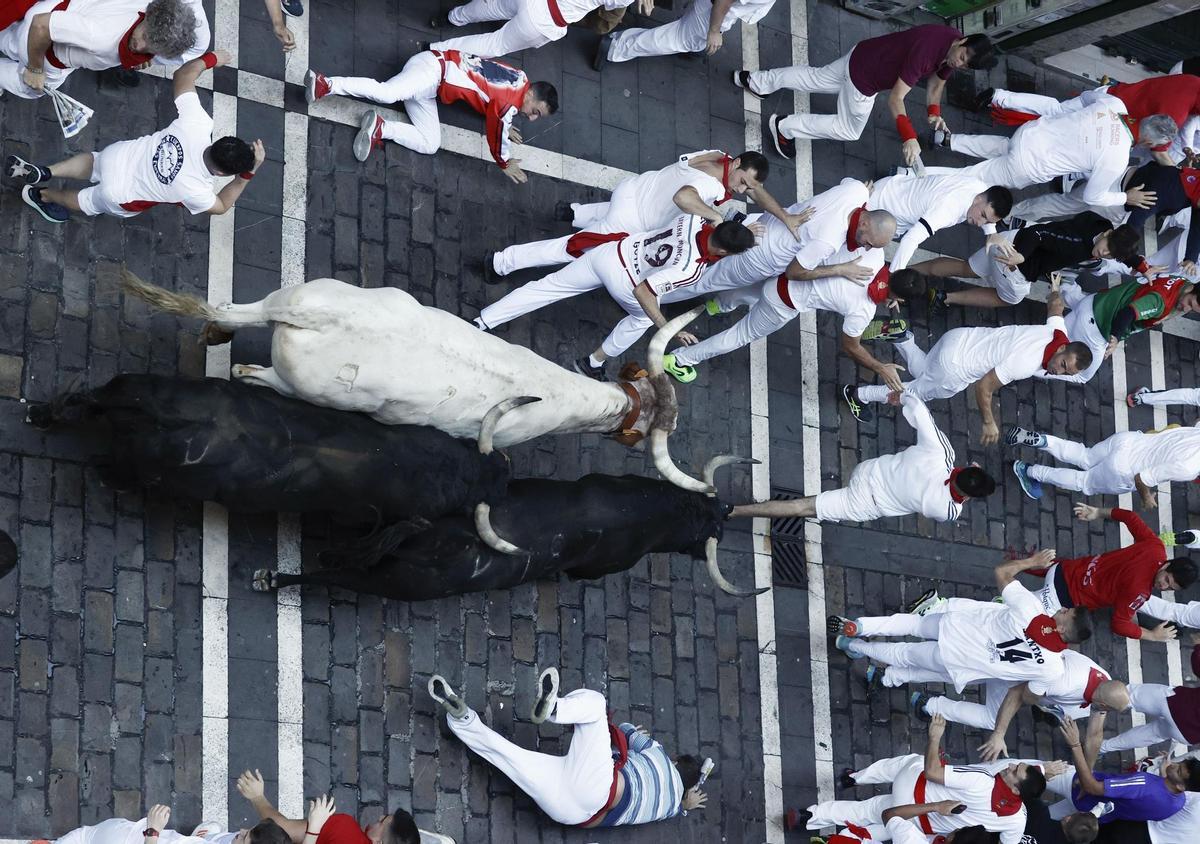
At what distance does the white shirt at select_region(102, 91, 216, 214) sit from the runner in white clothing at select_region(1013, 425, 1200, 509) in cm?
849

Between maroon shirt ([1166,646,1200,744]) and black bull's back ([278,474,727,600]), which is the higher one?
black bull's back ([278,474,727,600])

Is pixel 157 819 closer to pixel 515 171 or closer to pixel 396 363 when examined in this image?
pixel 396 363

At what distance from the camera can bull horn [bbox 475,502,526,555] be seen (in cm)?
995

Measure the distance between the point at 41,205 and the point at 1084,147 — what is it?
29.3 ft

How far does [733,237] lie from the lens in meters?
10.9

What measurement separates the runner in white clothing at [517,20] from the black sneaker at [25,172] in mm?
3462

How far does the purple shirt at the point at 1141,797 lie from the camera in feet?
39.8

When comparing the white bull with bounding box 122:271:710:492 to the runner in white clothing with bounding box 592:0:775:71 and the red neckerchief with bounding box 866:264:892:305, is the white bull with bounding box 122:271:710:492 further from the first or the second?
the runner in white clothing with bounding box 592:0:775:71

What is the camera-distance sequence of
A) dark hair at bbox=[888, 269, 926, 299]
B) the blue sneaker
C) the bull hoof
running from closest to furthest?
the bull hoof < dark hair at bbox=[888, 269, 926, 299] < the blue sneaker

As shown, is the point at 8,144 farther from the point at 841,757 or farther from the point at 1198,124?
the point at 1198,124

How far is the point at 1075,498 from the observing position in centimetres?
1509

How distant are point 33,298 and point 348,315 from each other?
8.48 ft

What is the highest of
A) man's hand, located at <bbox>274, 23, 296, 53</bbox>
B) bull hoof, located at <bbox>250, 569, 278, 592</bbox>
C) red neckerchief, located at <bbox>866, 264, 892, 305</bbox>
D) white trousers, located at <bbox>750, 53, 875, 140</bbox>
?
white trousers, located at <bbox>750, 53, 875, 140</bbox>

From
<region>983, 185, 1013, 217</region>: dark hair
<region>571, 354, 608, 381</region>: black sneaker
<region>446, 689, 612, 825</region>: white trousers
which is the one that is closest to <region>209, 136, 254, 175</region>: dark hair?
<region>571, 354, 608, 381</region>: black sneaker
